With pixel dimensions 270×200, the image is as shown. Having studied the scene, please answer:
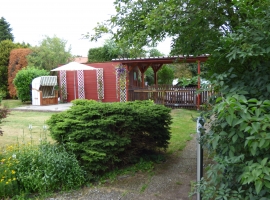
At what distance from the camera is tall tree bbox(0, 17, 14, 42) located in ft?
117

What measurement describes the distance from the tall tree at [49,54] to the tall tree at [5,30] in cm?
1547

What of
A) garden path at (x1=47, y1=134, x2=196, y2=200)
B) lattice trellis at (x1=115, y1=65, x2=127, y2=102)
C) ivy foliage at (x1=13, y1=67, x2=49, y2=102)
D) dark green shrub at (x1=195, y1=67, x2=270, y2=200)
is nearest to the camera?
dark green shrub at (x1=195, y1=67, x2=270, y2=200)

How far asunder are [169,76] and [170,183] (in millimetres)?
14761

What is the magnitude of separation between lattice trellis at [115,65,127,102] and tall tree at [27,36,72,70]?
816 cm

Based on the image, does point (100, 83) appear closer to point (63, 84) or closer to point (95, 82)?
point (95, 82)

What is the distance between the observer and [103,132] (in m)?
4.20

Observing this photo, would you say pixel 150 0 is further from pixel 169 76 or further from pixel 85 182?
pixel 169 76

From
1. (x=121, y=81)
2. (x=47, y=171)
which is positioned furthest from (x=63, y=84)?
(x=47, y=171)

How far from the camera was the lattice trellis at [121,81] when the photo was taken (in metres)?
14.6

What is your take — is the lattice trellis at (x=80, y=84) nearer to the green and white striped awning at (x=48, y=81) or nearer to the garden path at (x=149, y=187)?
the green and white striped awning at (x=48, y=81)

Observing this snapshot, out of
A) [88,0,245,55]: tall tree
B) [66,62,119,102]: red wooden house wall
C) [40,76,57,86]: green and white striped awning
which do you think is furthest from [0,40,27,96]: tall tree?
[88,0,245,55]: tall tree

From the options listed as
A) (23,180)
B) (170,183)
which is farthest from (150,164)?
(23,180)

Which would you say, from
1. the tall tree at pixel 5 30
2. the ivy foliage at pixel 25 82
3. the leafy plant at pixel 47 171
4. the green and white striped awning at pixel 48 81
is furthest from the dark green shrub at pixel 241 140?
the tall tree at pixel 5 30

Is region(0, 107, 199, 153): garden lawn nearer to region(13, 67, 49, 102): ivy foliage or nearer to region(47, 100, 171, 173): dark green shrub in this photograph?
region(47, 100, 171, 173): dark green shrub
